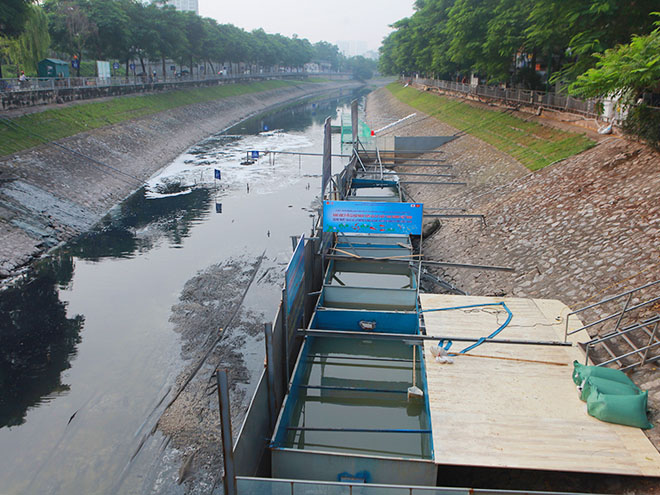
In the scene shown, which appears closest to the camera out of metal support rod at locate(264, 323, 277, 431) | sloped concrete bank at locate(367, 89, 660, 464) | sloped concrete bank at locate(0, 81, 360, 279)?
metal support rod at locate(264, 323, 277, 431)

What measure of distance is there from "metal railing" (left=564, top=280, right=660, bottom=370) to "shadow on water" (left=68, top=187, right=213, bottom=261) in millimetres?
18846

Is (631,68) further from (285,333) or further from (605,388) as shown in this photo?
(285,333)

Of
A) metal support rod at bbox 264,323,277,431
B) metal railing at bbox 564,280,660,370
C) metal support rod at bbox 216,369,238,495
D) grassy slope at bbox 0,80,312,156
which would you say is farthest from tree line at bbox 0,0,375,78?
metal railing at bbox 564,280,660,370

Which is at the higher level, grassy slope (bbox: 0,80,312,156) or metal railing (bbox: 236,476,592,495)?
grassy slope (bbox: 0,80,312,156)

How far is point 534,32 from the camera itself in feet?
86.4

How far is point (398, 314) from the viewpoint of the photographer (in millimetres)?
14070

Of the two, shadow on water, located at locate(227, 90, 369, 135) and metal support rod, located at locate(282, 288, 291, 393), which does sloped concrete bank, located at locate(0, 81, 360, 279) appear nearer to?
metal support rod, located at locate(282, 288, 291, 393)

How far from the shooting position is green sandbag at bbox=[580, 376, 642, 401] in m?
8.98

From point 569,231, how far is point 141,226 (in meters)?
20.7

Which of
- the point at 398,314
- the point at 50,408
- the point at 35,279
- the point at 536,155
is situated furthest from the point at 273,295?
the point at 536,155

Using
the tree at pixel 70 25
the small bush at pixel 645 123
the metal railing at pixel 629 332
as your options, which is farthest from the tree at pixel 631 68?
the tree at pixel 70 25

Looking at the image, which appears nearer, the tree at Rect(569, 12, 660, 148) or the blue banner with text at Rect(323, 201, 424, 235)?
the tree at Rect(569, 12, 660, 148)

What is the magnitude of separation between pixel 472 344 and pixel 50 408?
10444mm

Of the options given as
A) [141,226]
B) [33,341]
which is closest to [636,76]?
[33,341]
